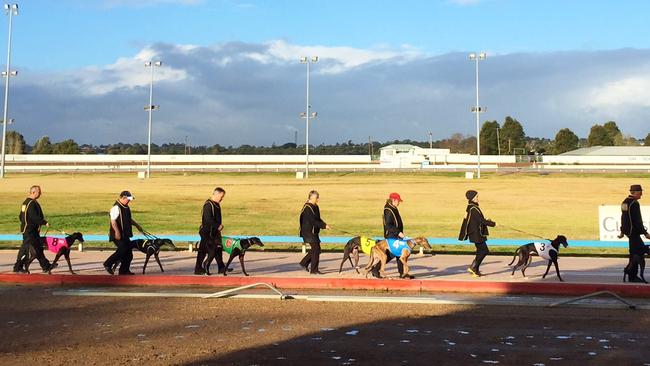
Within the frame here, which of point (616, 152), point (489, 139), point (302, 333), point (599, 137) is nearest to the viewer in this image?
point (302, 333)

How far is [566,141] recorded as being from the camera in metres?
161

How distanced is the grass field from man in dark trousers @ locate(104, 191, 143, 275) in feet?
33.6

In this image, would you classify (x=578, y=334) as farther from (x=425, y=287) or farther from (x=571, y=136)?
(x=571, y=136)

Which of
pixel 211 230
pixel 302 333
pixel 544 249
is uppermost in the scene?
pixel 211 230

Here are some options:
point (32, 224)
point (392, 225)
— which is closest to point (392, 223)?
point (392, 225)

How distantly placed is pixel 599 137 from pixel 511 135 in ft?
75.6

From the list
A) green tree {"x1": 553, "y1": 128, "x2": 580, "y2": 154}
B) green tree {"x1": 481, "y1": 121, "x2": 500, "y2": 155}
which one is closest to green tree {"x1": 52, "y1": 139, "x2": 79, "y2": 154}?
green tree {"x1": 481, "y1": 121, "x2": 500, "y2": 155}

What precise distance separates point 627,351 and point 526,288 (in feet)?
15.4

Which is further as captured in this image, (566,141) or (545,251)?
(566,141)

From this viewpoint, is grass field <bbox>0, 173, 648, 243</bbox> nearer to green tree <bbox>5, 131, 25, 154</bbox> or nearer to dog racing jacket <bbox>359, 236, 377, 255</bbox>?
dog racing jacket <bbox>359, 236, 377, 255</bbox>

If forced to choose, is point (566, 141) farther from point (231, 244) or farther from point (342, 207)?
point (231, 244)

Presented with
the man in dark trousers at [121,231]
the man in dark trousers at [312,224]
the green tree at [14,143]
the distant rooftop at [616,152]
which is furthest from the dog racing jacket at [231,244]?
the green tree at [14,143]

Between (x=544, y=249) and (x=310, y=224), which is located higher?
(x=310, y=224)

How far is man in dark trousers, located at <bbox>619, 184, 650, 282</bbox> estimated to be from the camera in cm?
1291
